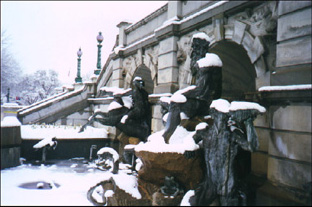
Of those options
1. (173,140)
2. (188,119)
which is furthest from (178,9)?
(173,140)

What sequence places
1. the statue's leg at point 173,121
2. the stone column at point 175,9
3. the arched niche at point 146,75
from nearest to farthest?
the statue's leg at point 173,121, the stone column at point 175,9, the arched niche at point 146,75

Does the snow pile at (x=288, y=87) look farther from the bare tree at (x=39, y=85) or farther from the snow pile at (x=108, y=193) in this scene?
the bare tree at (x=39, y=85)

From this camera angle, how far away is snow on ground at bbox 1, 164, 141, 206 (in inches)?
212

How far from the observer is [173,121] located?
20.5 feet

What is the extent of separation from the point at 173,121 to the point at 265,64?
2.55 metres

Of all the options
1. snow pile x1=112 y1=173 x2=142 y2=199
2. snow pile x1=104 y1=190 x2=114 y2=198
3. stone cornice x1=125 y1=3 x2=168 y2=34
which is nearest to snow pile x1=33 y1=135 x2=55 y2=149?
snow pile x1=112 y1=173 x2=142 y2=199

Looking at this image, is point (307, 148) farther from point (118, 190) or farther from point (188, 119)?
point (118, 190)

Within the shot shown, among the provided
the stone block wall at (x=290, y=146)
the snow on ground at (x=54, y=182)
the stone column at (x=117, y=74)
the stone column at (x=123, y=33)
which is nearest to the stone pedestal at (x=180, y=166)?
the snow on ground at (x=54, y=182)

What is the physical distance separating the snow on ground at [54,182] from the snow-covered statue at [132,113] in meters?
2.16

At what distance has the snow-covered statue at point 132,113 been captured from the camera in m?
9.94

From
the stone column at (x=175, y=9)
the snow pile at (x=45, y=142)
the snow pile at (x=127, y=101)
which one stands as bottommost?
the snow pile at (x=45, y=142)

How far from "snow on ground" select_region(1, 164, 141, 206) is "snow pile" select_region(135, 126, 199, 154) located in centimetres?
107

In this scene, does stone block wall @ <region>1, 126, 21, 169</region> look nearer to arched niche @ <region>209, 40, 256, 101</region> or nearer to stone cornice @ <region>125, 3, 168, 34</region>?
stone cornice @ <region>125, 3, 168, 34</region>

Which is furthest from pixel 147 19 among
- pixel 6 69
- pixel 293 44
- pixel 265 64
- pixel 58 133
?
pixel 6 69
